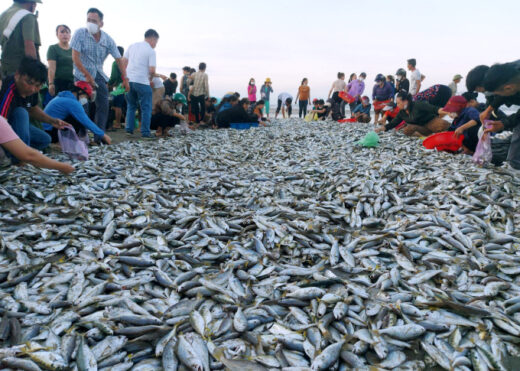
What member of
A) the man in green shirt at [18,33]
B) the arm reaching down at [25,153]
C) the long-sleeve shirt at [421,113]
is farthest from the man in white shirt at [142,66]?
the long-sleeve shirt at [421,113]

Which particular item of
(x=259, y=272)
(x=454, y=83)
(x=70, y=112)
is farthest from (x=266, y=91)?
(x=259, y=272)

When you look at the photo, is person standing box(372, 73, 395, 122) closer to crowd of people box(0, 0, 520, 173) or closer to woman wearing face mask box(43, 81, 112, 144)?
crowd of people box(0, 0, 520, 173)

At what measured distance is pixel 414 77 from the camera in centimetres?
1429

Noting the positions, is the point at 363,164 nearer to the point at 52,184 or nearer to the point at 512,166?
the point at 512,166

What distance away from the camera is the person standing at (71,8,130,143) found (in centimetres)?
791

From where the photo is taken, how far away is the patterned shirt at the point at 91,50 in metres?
7.86

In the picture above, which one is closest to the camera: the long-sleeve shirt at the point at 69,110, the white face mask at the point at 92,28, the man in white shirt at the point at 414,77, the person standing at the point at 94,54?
the long-sleeve shirt at the point at 69,110

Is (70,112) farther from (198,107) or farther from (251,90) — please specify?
(251,90)

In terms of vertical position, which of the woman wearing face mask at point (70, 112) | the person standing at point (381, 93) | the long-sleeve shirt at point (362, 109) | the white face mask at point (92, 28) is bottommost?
the woman wearing face mask at point (70, 112)

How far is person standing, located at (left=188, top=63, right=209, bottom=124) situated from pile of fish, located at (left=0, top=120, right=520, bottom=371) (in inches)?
337

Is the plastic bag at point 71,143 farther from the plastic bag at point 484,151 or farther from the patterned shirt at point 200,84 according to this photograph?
the plastic bag at point 484,151

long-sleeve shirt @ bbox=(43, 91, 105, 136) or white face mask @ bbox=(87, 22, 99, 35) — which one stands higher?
white face mask @ bbox=(87, 22, 99, 35)

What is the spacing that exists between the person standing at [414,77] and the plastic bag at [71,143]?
13241mm

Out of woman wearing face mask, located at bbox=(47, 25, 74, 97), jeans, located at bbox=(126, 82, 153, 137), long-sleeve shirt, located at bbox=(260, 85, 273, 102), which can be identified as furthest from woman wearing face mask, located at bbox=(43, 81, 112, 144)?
long-sleeve shirt, located at bbox=(260, 85, 273, 102)
